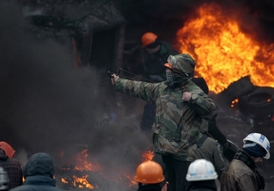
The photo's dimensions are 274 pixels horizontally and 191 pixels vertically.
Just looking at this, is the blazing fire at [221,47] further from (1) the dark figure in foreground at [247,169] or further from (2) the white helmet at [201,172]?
(2) the white helmet at [201,172]

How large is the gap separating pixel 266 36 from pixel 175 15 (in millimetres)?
2394

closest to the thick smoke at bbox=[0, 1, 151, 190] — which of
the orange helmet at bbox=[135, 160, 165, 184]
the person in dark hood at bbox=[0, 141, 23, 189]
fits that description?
the person in dark hood at bbox=[0, 141, 23, 189]

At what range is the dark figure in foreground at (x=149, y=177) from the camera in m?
5.67

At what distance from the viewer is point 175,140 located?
7.92 metres

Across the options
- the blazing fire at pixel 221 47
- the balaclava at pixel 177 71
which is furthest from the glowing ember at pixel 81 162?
the blazing fire at pixel 221 47

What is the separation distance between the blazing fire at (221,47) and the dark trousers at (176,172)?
7881 millimetres

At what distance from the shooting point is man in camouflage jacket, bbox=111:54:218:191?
790 cm

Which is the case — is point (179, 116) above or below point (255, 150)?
above

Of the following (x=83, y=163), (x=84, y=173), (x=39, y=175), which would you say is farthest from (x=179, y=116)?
(x=83, y=163)

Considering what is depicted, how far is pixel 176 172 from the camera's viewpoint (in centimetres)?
805

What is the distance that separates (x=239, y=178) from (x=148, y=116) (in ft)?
23.6

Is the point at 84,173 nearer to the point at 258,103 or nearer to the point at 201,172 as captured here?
the point at 258,103

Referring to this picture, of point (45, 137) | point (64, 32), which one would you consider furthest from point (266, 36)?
point (45, 137)

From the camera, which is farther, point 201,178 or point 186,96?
point 186,96
